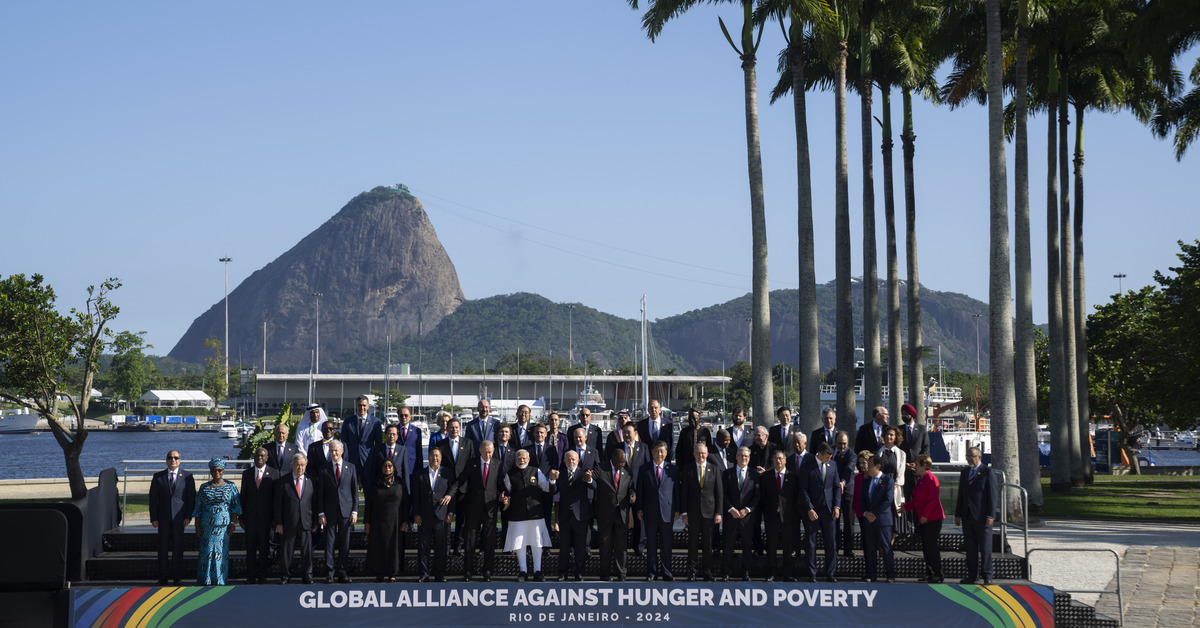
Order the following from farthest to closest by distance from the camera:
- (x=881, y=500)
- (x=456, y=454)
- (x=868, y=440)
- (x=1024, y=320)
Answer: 1. (x=1024, y=320)
2. (x=868, y=440)
3. (x=456, y=454)
4. (x=881, y=500)

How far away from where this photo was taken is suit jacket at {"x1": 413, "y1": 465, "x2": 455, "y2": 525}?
1351 cm

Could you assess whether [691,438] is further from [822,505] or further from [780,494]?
[822,505]

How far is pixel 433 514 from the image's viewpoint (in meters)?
13.5

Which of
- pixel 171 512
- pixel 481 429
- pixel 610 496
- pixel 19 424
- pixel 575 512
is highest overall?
pixel 481 429

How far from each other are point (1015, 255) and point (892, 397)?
9618 mm

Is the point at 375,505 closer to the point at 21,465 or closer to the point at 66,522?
the point at 66,522

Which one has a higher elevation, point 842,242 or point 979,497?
point 842,242

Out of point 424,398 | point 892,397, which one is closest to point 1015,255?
point 892,397

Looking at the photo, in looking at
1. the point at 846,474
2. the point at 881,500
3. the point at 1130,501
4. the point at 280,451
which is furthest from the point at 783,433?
the point at 1130,501

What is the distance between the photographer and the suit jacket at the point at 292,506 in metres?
13.1

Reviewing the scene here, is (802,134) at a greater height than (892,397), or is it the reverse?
(802,134)

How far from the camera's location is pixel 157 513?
13.2 meters

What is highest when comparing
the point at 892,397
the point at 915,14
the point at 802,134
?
the point at 915,14

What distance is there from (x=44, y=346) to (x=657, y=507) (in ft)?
63.2
